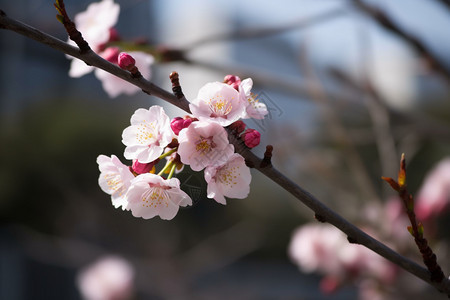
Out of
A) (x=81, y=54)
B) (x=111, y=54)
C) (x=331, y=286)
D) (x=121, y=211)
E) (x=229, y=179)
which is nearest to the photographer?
(x=81, y=54)

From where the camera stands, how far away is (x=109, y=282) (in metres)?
3.08

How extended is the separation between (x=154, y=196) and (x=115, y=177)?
0.08m

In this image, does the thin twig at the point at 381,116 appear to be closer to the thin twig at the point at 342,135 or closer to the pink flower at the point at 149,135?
the thin twig at the point at 342,135

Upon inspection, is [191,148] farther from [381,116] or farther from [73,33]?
[381,116]

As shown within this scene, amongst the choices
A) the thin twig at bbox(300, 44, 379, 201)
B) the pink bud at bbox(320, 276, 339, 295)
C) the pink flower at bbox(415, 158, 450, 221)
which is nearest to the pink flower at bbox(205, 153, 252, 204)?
the thin twig at bbox(300, 44, 379, 201)

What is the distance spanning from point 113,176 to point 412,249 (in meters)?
1.20

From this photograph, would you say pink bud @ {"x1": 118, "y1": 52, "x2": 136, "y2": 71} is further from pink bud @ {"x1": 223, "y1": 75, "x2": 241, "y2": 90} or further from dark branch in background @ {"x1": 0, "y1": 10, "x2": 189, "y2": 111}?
pink bud @ {"x1": 223, "y1": 75, "x2": 241, "y2": 90}

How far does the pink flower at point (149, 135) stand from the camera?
64 cm

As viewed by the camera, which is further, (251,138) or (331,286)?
(331,286)

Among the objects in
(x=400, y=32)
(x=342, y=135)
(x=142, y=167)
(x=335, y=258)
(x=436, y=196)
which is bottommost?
(x=335, y=258)

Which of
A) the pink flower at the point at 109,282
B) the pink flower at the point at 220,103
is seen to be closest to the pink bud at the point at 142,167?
the pink flower at the point at 220,103

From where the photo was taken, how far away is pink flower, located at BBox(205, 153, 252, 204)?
629 mm

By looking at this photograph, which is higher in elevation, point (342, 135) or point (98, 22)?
point (98, 22)

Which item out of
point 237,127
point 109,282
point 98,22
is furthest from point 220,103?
point 109,282
